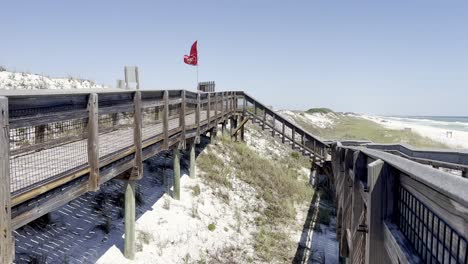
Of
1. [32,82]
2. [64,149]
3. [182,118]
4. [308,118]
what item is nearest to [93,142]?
[64,149]

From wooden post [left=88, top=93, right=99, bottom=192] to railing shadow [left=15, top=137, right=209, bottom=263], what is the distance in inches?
88.8

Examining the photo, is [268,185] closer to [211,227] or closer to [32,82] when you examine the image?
[211,227]

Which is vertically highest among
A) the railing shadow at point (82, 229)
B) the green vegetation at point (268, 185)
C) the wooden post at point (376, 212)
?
the wooden post at point (376, 212)

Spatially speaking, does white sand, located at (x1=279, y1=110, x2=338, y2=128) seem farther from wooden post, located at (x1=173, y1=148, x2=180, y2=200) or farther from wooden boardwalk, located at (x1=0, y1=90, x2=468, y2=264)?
wooden boardwalk, located at (x1=0, y1=90, x2=468, y2=264)

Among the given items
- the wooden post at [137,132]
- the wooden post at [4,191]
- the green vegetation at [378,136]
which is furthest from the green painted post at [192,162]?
the green vegetation at [378,136]

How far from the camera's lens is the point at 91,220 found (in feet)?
26.5

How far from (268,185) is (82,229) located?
8.86 metres

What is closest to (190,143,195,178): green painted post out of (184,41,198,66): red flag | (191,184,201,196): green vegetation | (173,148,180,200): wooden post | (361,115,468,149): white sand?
(191,184,201,196): green vegetation

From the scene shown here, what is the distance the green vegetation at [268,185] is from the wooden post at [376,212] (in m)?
6.94

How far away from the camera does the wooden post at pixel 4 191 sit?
10.7 feet

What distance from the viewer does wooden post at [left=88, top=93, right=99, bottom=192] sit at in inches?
191

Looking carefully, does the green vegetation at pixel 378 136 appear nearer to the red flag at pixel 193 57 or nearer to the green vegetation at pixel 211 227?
the red flag at pixel 193 57

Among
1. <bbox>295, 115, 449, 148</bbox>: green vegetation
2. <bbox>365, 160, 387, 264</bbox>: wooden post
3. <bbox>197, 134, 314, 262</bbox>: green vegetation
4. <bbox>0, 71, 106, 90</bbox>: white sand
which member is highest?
<bbox>0, 71, 106, 90</bbox>: white sand

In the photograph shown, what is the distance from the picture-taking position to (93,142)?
15.9ft
